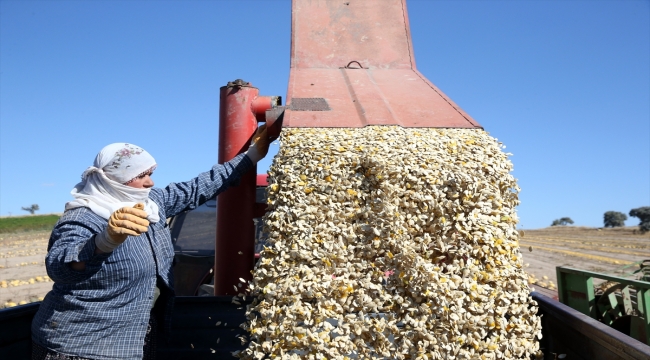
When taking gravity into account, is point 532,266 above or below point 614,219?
below

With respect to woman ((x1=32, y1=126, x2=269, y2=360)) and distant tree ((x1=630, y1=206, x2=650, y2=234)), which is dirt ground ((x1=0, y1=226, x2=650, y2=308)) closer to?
woman ((x1=32, y1=126, x2=269, y2=360))

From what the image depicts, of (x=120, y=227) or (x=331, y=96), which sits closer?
(x=120, y=227)

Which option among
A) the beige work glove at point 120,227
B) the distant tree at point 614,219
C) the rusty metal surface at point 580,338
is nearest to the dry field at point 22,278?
the beige work glove at point 120,227

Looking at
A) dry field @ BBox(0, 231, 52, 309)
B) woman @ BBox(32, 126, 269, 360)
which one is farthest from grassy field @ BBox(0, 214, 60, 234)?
woman @ BBox(32, 126, 269, 360)

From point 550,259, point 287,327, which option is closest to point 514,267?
point 287,327

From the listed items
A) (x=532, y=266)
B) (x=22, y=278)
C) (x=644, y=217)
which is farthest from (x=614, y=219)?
(x=22, y=278)

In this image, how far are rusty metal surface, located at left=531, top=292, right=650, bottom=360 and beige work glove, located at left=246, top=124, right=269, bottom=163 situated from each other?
6.10 feet

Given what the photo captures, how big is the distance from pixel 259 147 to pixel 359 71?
135 cm

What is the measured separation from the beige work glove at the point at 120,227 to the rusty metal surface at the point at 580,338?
1.94 metres

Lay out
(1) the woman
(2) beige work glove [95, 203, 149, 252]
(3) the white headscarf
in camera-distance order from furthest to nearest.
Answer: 1. (3) the white headscarf
2. (1) the woman
3. (2) beige work glove [95, 203, 149, 252]

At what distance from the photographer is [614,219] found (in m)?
40.1

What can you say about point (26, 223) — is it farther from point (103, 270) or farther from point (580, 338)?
point (580, 338)

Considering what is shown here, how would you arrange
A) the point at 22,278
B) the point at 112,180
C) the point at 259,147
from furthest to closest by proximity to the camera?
the point at 22,278, the point at 259,147, the point at 112,180

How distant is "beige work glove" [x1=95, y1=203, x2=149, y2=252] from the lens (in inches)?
86.2
